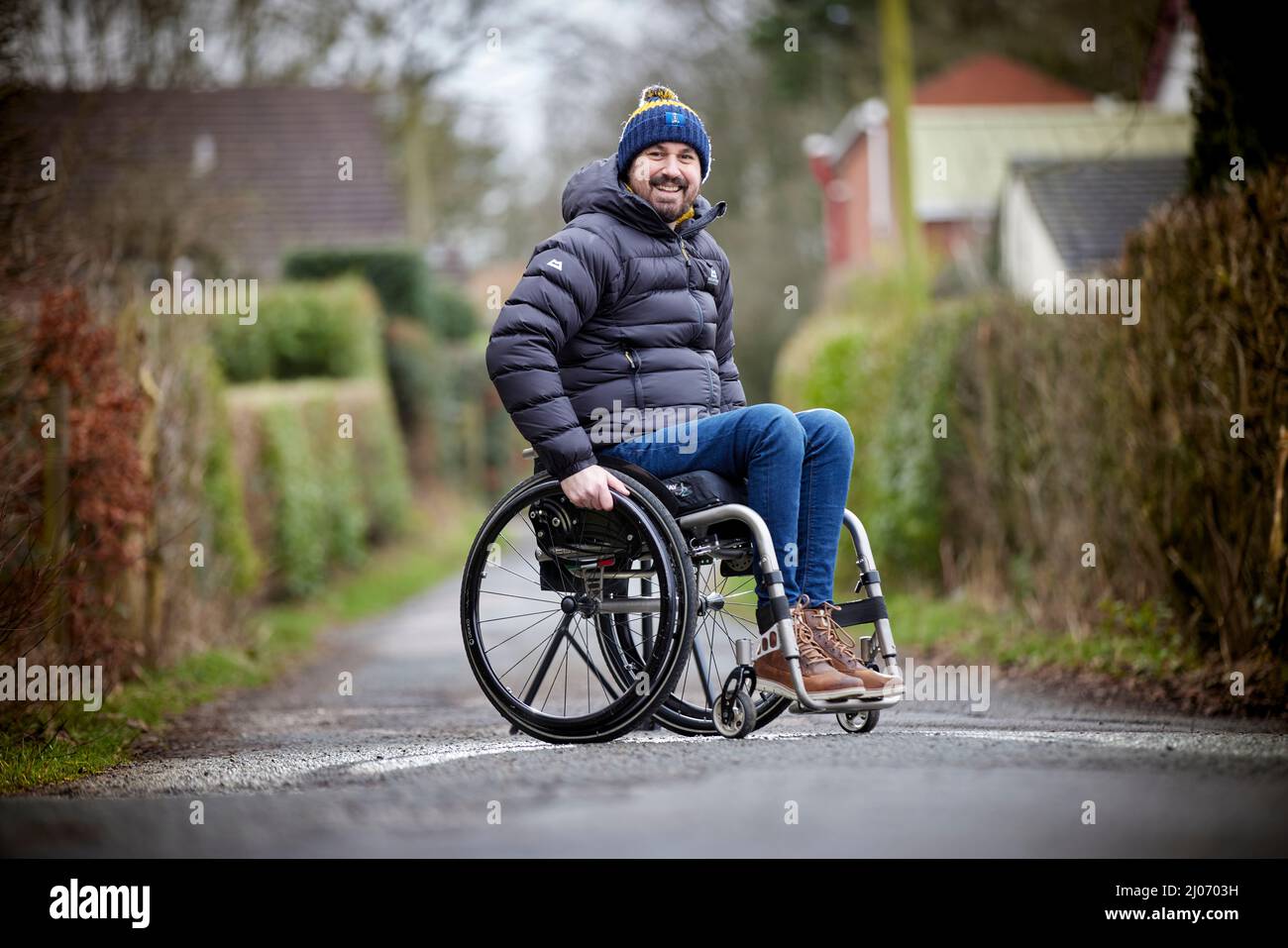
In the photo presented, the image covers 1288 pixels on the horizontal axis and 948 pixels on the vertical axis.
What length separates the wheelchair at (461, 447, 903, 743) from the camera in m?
4.66

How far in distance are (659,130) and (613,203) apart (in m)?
0.29

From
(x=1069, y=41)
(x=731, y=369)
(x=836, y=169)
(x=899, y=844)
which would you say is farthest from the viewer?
(x=836, y=169)

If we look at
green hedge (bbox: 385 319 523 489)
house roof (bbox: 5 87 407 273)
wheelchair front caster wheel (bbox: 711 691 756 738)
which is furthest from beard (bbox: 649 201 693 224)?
house roof (bbox: 5 87 407 273)

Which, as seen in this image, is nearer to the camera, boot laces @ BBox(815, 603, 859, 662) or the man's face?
boot laces @ BBox(815, 603, 859, 662)

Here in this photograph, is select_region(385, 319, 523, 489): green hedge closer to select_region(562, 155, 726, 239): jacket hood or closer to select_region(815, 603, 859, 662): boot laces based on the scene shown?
select_region(562, 155, 726, 239): jacket hood

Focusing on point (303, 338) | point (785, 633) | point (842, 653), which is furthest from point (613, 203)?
point (303, 338)

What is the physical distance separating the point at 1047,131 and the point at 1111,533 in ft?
75.2

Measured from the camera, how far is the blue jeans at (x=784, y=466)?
15.6 feet

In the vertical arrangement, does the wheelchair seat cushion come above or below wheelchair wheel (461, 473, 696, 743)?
above

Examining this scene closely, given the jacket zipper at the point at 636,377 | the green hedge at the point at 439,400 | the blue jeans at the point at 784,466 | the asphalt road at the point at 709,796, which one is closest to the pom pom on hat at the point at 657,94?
the jacket zipper at the point at 636,377

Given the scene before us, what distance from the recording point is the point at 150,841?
3660mm

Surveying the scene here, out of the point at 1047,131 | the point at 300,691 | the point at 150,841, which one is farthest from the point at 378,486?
the point at 1047,131

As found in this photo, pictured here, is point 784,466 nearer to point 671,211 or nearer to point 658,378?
point 658,378
